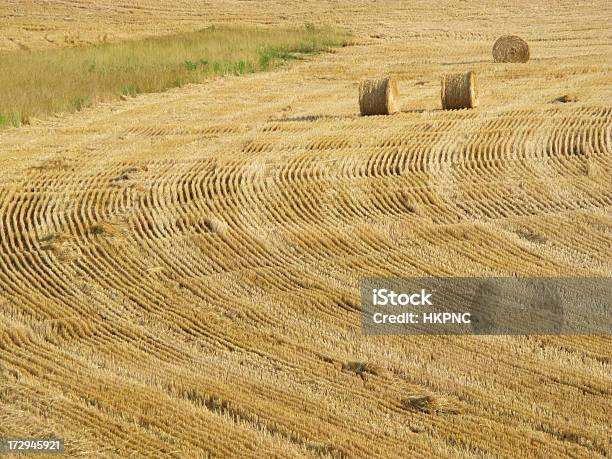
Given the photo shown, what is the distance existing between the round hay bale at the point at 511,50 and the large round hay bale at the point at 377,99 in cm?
772

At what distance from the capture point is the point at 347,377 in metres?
9.22

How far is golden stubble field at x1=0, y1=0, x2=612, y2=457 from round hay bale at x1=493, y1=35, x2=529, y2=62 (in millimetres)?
3956

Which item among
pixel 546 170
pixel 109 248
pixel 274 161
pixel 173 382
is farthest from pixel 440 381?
pixel 274 161

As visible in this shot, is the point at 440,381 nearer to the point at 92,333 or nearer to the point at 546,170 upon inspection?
the point at 92,333

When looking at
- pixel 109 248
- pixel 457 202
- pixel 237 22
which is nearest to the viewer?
pixel 109 248

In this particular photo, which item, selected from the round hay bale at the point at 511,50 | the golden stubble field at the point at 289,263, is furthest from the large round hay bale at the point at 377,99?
the round hay bale at the point at 511,50

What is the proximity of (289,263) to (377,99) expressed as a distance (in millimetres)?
8679

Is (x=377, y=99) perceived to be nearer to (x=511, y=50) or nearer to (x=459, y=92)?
(x=459, y=92)

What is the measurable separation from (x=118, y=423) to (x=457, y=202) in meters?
6.64

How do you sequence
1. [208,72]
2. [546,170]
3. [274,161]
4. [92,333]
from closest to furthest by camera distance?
[92,333], [546,170], [274,161], [208,72]

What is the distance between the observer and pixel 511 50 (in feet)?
90.3
